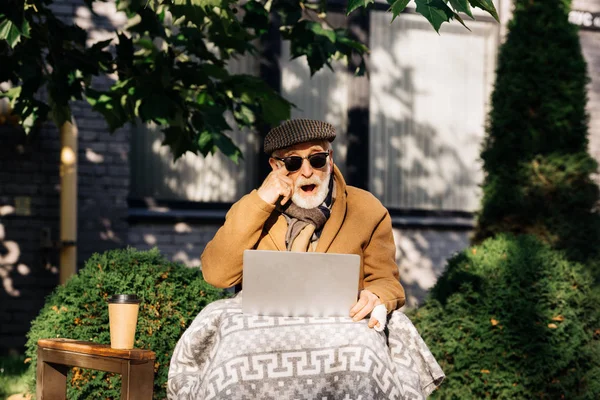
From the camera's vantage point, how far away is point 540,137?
6949mm

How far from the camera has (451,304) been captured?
592 centimetres

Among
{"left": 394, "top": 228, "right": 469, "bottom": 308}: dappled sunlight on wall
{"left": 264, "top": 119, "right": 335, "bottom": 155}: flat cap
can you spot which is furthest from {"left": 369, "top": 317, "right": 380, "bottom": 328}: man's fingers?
{"left": 394, "top": 228, "right": 469, "bottom": 308}: dappled sunlight on wall

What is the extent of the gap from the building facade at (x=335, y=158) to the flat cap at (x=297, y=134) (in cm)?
490

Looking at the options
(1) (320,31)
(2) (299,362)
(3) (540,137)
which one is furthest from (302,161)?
(3) (540,137)

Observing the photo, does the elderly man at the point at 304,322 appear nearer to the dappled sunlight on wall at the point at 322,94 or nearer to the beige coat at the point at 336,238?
the beige coat at the point at 336,238

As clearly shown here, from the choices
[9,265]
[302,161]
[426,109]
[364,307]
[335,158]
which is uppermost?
[426,109]

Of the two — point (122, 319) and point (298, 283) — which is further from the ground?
point (298, 283)

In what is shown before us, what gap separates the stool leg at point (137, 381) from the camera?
373 cm

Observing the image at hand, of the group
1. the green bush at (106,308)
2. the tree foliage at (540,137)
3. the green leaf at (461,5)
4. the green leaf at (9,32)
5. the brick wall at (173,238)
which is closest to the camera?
the green leaf at (461,5)

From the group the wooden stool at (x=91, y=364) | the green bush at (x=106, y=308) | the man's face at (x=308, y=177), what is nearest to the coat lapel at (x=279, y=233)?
the man's face at (x=308, y=177)

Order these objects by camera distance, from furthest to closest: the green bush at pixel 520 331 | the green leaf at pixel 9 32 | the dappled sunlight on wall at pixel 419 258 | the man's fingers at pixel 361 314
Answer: the dappled sunlight on wall at pixel 419 258, the green bush at pixel 520 331, the green leaf at pixel 9 32, the man's fingers at pixel 361 314

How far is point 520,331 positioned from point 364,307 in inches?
94.8

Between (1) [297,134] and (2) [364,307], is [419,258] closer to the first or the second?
(1) [297,134]

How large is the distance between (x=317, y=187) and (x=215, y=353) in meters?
0.85
